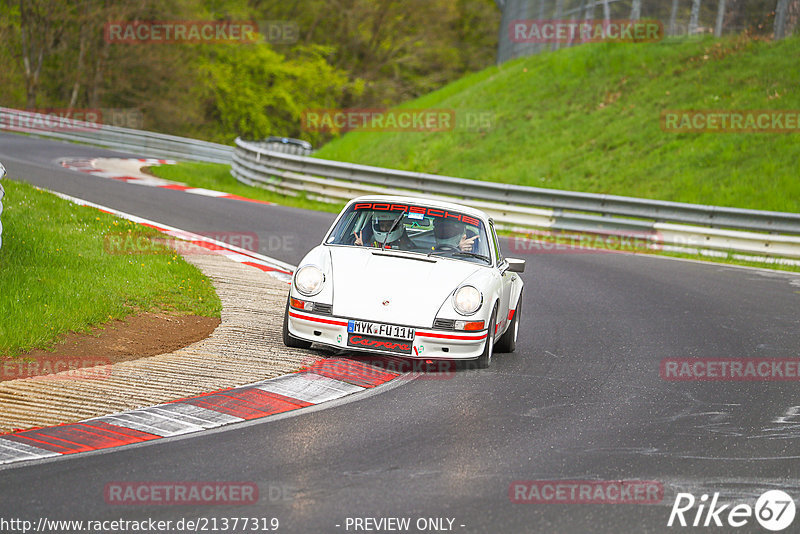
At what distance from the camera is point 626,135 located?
23641 mm

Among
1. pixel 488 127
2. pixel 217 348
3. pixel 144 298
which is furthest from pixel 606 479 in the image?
pixel 488 127

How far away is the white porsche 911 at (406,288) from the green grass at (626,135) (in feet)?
40.2

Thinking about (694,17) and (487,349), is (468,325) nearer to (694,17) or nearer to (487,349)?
(487,349)

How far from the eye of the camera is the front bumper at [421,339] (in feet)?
23.8

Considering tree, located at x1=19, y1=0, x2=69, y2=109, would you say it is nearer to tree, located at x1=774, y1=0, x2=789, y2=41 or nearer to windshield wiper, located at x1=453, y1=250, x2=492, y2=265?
tree, located at x1=774, y1=0, x2=789, y2=41

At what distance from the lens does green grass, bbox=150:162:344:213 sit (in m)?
20.7

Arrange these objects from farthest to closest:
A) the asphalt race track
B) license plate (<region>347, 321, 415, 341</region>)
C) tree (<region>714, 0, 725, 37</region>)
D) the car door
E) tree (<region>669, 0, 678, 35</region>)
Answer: tree (<region>669, 0, 678, 35</region>), tree (<region>714, 0, 725, 37</region>), the car door, license plate (<region>347, 321, 415, 341</region>), the asphalt race track

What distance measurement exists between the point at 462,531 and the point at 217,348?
3935 mm

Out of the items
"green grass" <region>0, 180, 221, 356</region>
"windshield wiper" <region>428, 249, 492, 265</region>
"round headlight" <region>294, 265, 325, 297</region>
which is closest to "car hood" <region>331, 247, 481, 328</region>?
"round headlight" <region>294, 265, 325, 297</region>

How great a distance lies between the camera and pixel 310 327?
745cm

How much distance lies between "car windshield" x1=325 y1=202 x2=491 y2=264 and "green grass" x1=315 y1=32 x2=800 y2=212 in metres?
12.1

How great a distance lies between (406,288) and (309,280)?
839 millimetres

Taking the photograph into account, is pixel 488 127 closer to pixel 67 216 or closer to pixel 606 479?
pixel 67 216

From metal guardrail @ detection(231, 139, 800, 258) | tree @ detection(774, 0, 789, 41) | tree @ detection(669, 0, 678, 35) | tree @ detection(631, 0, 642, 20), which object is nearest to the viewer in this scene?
metal guardrail @ detection(231, 139, 800, 258)
